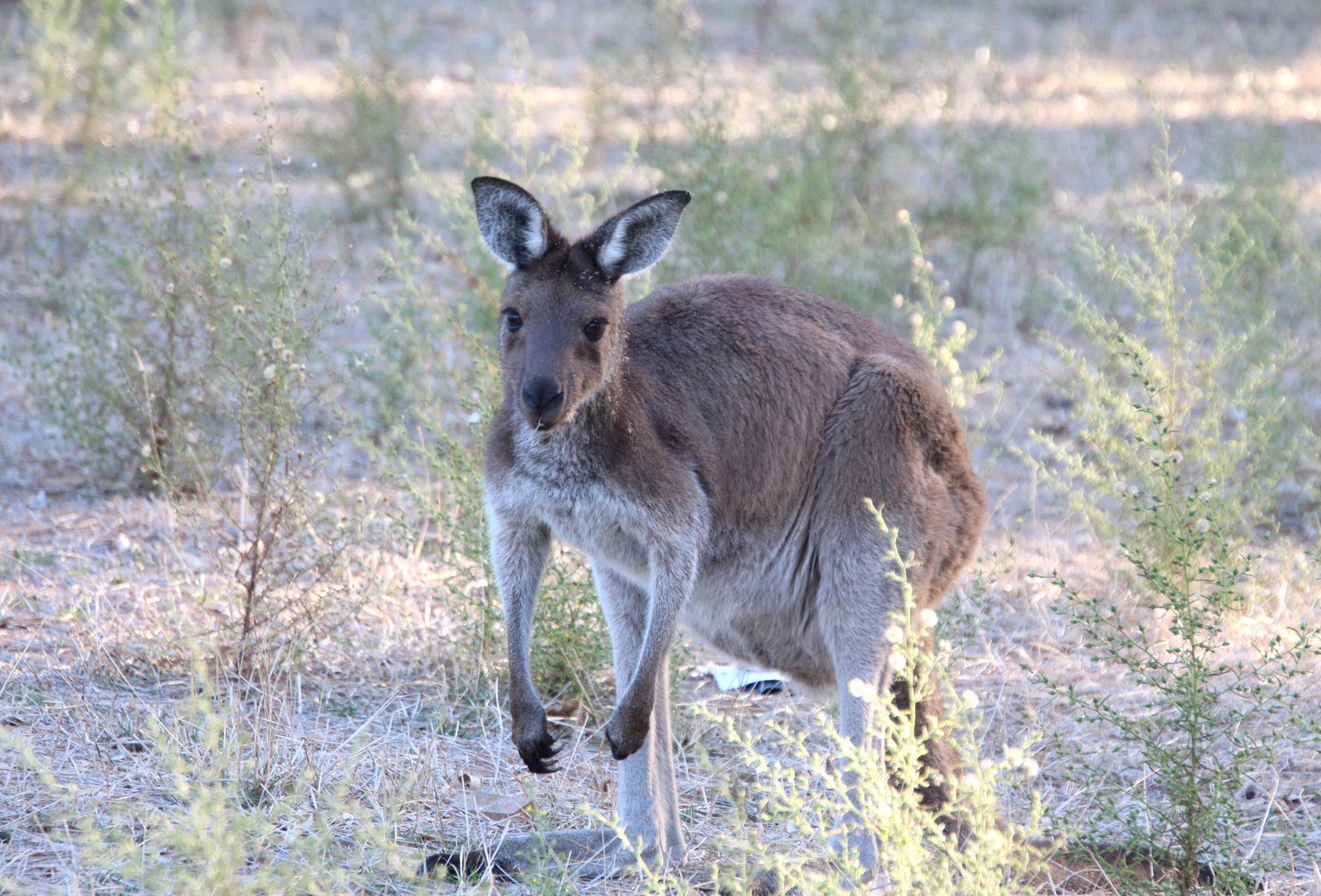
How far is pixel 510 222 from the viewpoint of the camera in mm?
3211

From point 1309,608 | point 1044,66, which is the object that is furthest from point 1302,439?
point 1044,66

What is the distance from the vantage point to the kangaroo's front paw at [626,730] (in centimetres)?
313

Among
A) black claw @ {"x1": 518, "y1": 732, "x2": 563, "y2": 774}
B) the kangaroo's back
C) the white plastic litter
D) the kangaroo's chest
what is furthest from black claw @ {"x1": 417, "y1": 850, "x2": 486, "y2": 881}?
the white plastic litter

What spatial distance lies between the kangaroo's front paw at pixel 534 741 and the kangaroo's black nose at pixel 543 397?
0.77m

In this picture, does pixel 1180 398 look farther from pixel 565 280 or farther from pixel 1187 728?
pixel 565 280

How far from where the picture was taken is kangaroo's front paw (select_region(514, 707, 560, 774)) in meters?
3.17

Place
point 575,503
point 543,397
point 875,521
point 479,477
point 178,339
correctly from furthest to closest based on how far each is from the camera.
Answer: point 178,339 → point 479,477 → point 875,521 → point 575,503 → point 543,397

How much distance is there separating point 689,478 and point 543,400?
0.48 metres

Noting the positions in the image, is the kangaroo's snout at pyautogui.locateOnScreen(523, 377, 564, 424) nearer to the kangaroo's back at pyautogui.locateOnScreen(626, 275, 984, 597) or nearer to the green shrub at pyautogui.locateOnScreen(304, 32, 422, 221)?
the kangaroo's back at pyautogui.locateOnScreen(626, 275, 984, 597)

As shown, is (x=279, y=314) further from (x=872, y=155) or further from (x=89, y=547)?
(x=872, y=155)

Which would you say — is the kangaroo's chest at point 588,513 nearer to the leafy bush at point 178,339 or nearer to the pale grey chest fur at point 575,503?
the pale grey chest fur at point 575,503

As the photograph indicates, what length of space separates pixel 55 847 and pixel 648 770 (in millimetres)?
1440

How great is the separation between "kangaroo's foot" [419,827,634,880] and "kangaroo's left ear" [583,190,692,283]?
143cm

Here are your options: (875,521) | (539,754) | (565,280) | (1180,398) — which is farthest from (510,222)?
(1180,398)
